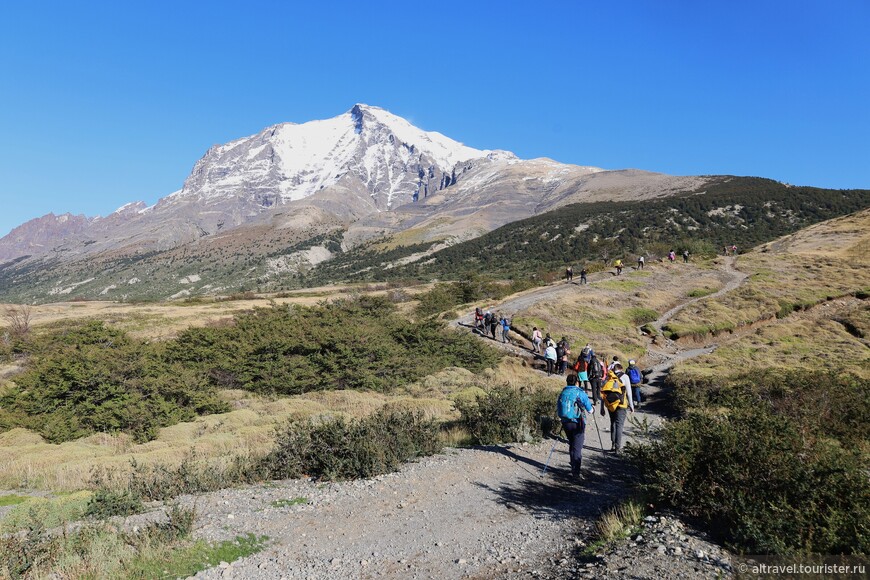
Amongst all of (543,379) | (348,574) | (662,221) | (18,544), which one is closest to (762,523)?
(348,574)

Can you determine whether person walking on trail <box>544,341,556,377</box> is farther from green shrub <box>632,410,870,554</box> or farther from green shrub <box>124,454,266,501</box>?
green shrub <box>124,454,266,501</box>

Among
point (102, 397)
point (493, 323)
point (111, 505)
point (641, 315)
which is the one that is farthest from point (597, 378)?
point (641, 315)

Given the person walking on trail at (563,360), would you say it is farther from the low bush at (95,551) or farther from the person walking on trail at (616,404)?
the low bush at (95,551)

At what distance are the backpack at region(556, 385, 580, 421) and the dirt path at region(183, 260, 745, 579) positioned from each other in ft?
3.90

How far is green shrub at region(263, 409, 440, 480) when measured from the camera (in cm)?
953

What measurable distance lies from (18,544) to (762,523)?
28.3 ft

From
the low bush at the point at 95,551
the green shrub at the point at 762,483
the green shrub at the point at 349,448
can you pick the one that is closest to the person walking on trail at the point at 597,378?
the green shrub at the point at 349,448

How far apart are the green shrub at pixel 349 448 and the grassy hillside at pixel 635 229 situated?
259 ft

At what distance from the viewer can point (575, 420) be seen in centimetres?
923

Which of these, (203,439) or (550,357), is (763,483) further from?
(550,357)

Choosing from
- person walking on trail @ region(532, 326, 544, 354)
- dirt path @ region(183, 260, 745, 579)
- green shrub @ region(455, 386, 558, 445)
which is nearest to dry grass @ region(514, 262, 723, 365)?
person walking on trail @ region(532, 326, 544, 354)

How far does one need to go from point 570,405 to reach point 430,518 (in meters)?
3.63

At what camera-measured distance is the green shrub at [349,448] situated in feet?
31.3

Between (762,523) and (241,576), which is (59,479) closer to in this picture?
(241,576)
